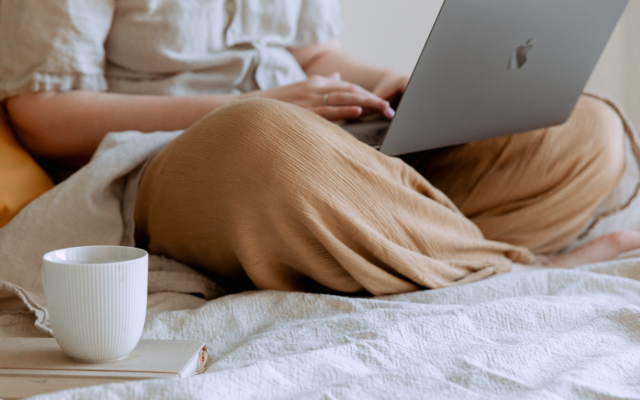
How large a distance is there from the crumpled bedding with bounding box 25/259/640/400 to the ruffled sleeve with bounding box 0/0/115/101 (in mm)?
450

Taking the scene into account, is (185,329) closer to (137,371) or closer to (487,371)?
(137,371)

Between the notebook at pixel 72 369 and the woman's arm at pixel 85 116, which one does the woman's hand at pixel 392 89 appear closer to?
the woman's arm at pixel 85 116

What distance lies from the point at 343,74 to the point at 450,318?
2.31 ft

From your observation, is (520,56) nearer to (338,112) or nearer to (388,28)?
(338,112)

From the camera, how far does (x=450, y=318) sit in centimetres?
52

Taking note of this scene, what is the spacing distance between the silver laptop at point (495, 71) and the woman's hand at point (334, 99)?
25 mm

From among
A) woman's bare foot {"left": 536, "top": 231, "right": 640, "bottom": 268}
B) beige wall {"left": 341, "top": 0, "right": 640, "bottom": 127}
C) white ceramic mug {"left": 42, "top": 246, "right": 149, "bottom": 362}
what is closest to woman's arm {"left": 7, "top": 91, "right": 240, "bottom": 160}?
white ceramic mug {"left": 42, "top": 246, "right": 149, "bottom": 362}

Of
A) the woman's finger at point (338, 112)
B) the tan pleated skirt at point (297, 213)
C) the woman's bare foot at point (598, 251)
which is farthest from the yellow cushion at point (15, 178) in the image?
the woman's bare foot at point (598, 251)

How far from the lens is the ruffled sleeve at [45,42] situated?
0.85 meters

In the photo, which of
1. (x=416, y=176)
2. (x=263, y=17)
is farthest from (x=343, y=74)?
(x=416, y=176)

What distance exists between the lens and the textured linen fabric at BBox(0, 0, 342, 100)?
0.85 meters

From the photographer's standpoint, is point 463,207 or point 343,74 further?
point 343,74

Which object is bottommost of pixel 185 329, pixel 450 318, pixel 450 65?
pixel 185 329

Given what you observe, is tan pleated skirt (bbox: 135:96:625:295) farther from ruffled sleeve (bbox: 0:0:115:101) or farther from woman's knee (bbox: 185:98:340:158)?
ruffled sleeve (bbox: 0:0:115:101)
